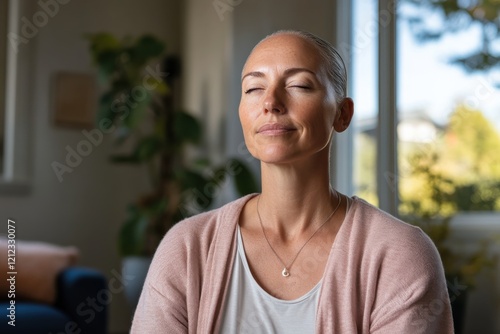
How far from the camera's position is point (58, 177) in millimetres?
5012

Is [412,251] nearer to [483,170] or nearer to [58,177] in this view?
[483,170]

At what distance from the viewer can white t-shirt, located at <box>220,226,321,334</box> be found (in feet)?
4.29

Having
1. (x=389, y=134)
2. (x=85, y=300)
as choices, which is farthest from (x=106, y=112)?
(x=389, y=134)

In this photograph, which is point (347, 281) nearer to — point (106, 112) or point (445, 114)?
point (445, 114)

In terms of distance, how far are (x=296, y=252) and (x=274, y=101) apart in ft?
0.94

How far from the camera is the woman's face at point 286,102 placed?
131 cm

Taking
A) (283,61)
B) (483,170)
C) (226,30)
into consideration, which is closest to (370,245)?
(283,61)

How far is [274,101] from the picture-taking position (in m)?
1.31

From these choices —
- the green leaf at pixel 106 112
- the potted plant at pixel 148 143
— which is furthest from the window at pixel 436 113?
the green leaf at pixel 106 112

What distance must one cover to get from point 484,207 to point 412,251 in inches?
104

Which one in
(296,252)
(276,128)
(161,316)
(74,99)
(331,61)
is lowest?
(161,316)

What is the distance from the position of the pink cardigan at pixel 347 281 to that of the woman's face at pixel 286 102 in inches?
6.9

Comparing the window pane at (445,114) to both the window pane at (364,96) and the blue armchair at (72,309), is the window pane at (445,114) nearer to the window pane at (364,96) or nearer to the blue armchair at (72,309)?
the window pane at (364,96)

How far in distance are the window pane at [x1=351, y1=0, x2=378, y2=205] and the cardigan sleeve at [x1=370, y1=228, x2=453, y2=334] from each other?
261 cm
